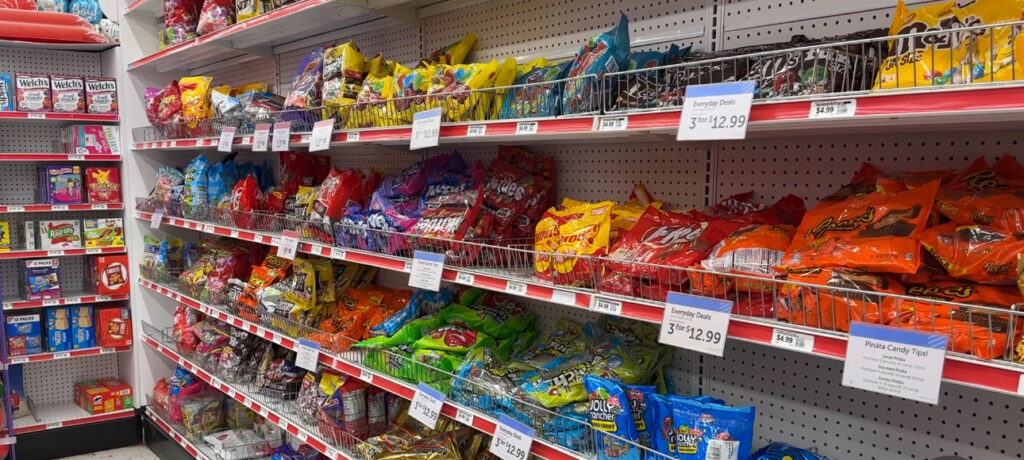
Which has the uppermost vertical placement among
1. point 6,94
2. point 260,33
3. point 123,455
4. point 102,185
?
point 260,33

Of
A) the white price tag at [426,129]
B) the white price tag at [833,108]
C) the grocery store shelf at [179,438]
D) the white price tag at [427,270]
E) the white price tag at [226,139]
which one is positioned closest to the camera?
the white price tag at [833,108]

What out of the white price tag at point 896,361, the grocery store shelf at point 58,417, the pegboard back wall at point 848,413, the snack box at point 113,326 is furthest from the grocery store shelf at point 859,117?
the grocery store shelf at point 58,417

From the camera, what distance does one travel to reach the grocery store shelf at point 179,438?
10.6 feet

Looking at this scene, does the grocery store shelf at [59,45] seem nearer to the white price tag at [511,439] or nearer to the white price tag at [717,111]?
the white price tag at [511,439]

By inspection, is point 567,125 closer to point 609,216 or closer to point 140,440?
point 609,216

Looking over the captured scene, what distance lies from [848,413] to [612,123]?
890mm

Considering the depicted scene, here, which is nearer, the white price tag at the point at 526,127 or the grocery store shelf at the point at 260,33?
the white price tag at the point at 526,127

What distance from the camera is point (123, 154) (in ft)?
12.7

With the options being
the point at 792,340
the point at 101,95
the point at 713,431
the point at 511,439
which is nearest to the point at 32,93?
the point at 101,95

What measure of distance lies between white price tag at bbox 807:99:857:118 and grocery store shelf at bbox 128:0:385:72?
1.68 meters

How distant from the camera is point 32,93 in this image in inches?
143

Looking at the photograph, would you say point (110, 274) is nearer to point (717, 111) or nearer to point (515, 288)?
point (515, 288)

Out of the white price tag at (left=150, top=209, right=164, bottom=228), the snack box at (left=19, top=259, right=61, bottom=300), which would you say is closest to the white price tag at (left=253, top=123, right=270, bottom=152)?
the white price tag at (left=150, top=209, right=164, bottom=228)

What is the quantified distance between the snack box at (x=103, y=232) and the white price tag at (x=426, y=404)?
2758 millimetres
